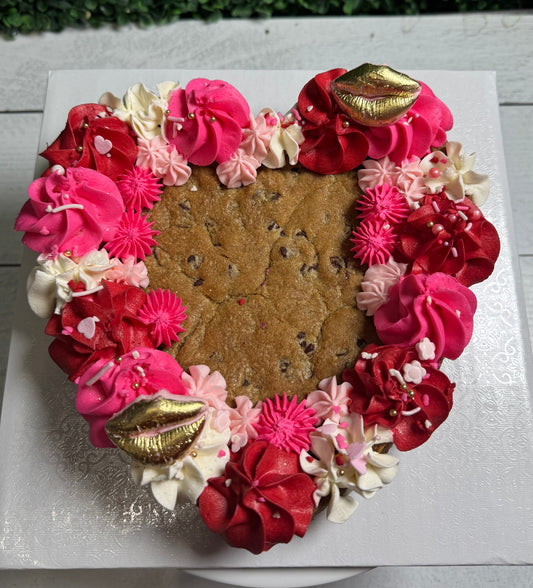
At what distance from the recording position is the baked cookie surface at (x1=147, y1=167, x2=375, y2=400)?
146cm

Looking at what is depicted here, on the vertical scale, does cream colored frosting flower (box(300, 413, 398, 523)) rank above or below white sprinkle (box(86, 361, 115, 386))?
below

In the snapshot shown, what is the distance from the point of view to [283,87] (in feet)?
6.15

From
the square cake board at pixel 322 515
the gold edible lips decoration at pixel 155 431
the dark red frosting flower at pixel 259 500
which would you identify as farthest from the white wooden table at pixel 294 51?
the dark red frosting flower at pixel 259 500

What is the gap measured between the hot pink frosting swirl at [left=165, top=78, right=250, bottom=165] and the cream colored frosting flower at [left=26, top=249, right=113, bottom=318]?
36 centimetres

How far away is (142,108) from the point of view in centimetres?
160

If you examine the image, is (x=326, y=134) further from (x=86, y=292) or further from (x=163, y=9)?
(x=163, y=9)

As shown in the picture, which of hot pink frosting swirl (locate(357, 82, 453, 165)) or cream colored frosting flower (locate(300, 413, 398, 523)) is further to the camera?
hot pink frosting swirl (locate(357, 82, 453, 165))

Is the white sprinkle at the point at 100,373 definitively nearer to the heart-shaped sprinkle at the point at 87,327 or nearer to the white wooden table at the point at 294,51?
the heart-shaped sprinkle at the point at 87,327

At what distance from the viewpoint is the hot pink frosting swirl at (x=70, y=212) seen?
143 centimetres

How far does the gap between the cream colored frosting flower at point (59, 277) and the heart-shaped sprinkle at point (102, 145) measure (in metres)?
0.26

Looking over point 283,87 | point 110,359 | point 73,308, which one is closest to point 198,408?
point 110,359

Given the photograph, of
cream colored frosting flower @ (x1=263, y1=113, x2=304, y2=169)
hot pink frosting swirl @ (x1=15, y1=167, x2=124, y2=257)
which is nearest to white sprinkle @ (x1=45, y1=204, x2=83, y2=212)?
hot pink frosting swirl @ (x1=15, y1=167, x2=124, y2=257)

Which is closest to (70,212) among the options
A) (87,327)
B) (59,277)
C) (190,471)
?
(59,277)

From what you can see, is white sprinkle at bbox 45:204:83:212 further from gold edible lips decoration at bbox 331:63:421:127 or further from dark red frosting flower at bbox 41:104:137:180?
gold edible lips decoration at bbox 331:63:421:127
